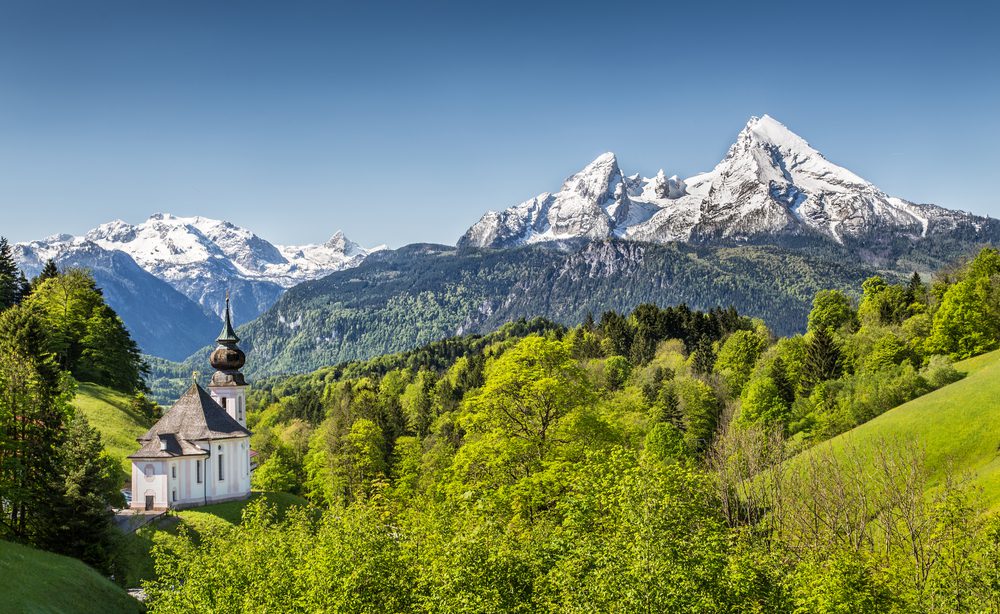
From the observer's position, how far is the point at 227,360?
87625mm

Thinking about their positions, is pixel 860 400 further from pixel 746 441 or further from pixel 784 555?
pixel 784 555

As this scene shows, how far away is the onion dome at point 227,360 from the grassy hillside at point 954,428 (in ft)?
189

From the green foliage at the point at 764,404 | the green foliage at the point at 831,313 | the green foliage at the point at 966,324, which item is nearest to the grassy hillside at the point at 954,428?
the green foliage at the point at 966,324

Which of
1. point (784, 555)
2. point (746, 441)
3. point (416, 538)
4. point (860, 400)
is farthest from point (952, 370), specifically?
point (416, 538)

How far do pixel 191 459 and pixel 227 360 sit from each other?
17.5 meters

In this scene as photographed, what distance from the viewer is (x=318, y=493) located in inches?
3561

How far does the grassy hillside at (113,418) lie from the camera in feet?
248

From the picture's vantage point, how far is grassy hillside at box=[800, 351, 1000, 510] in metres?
54.3

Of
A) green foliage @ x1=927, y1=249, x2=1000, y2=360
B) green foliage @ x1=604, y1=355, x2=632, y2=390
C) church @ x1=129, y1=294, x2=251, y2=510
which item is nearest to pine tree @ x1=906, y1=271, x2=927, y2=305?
green foliage @ x1=927, y1=249, x2=1000, y2=360

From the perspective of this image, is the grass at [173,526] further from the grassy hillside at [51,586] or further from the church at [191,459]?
the grassy hillside at [51,586]

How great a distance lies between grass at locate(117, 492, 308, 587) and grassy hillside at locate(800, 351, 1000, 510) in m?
41.7

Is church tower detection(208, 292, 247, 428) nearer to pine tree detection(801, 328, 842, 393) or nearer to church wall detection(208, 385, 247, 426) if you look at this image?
church wall detection(208, 385, 247, 426)

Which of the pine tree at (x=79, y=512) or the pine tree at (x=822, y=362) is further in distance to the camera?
the pine tree at (x=822, y=362)

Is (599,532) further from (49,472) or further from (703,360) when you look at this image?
(703,360)
